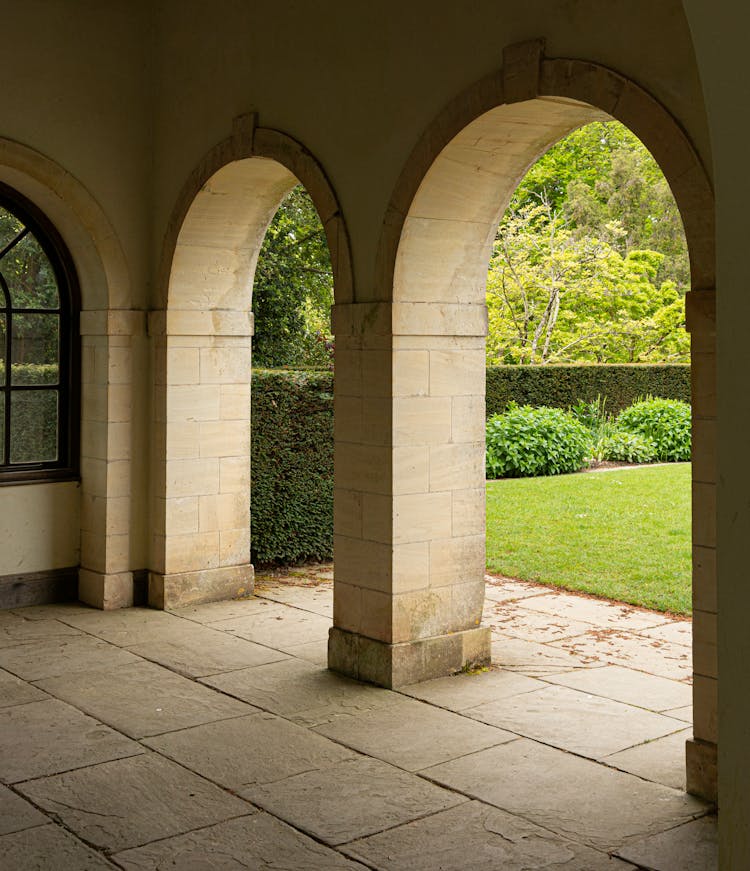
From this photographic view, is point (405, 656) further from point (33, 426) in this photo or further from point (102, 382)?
point (33, 426)

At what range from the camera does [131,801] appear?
449cm

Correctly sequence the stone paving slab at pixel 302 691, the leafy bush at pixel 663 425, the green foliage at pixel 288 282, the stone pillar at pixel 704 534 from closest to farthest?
the stone pillar at pixel 704 534, the stone paving slab at pixel 302 691, the green foliage at pixel 288 282, the leafy bush at pixel 663 425

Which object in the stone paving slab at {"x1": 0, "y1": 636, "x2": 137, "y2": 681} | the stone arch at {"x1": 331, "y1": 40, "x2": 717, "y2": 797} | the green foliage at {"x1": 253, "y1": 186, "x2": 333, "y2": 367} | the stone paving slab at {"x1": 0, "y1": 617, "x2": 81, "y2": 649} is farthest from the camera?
the green foliage at {"x1": 253, "y1": 186, "x2": 333, "y2": 367}

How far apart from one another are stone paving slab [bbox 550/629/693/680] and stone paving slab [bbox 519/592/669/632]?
0.26 metres

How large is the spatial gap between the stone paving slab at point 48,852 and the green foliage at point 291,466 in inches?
199

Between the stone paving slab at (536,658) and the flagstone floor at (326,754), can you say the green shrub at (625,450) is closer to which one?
the flagstone floor at (326,754)

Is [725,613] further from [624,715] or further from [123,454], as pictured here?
[123,454]

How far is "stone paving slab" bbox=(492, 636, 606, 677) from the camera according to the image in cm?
642

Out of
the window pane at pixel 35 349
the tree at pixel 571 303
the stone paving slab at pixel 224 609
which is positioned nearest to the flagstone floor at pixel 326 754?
the stone paving slab at pixel 224 609

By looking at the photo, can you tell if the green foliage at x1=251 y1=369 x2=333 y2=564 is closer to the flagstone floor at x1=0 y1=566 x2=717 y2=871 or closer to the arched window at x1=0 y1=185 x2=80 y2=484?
the arched window at x1=0 y1=185 x2=80 y2=484

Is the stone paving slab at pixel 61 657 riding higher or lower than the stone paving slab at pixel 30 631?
lower

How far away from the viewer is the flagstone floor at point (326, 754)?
13.4 ft

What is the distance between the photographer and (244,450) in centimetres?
828

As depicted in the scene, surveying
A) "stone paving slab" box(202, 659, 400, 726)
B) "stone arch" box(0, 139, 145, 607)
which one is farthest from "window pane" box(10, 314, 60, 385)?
"stone paving slab" box(202, 659, 400, 726)
